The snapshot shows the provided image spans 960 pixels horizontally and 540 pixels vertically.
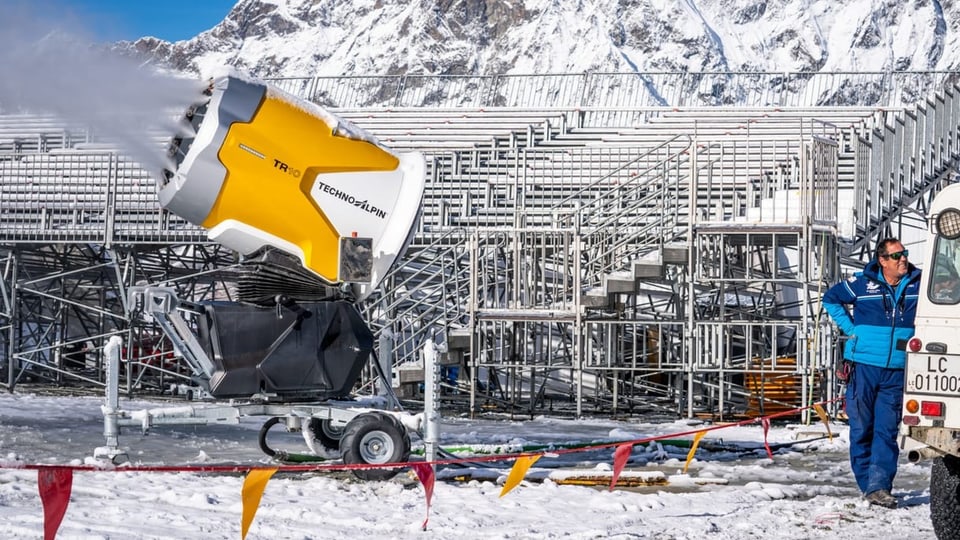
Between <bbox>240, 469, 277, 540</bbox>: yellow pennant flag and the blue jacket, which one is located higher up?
the blue jacket

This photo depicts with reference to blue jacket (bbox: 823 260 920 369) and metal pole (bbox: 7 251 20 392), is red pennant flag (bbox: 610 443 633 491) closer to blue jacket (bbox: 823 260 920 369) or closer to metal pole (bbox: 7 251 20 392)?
blue jacket (bbox: 823 260 920 369)

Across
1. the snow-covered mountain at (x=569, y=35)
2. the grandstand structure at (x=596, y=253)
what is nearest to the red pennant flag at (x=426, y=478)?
the grandstand structure at (x=596, y=253)

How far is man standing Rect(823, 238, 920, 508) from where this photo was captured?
33.0ft

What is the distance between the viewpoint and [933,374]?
27.1ft

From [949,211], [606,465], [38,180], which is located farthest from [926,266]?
[38,180]

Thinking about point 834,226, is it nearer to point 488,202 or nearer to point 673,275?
point 673,275

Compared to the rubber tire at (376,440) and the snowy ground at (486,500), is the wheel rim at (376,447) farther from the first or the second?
the snowy ground at (486,500)

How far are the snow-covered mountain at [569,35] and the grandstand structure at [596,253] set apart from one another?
91879mm

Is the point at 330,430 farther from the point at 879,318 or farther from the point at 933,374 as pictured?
the point at 933,374

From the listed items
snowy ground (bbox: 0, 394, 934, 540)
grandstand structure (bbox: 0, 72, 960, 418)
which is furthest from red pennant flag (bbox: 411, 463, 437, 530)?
grandstand structure (bbox: 0, 72, 960, 418)

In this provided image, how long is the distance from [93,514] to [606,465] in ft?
14.9

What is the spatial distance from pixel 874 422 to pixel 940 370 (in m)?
2.07

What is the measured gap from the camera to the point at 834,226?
17047 millimetres

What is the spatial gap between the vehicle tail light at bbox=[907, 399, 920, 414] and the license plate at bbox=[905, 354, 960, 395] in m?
0.06
